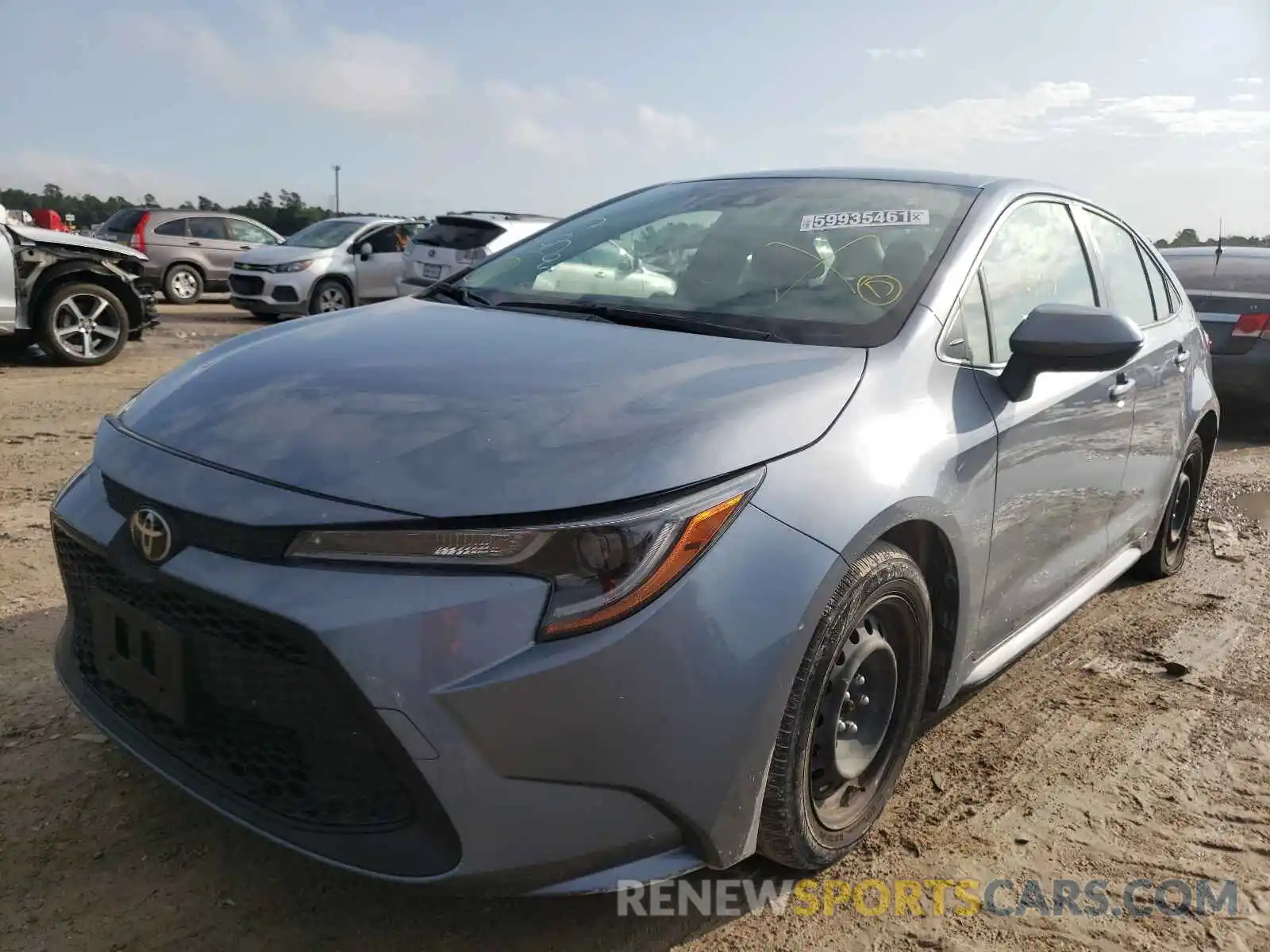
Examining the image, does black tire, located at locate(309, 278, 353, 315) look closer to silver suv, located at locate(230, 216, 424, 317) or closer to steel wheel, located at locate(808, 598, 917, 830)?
silver suv, located at locate(230, 216, 424, 317)

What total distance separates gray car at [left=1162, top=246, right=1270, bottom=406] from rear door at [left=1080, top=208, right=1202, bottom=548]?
3.87m

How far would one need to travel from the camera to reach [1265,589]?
4492 mm

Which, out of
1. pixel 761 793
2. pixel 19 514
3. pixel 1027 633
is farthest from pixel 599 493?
pixel 19 514

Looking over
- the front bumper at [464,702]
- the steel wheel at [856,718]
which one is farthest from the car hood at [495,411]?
the steel wheel at [856,718]

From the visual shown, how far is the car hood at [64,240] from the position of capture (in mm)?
8055

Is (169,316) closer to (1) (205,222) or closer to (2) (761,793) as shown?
(1) (205,222)

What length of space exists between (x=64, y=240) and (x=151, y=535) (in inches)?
298

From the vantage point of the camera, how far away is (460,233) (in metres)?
11.4

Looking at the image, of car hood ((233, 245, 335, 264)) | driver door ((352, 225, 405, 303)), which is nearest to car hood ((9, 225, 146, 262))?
car hood ((233, 245, 335, 264))

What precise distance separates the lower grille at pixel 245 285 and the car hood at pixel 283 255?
22cm

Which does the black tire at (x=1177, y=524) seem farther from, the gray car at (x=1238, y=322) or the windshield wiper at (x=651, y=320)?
the gray car at (x=1238, y=322)

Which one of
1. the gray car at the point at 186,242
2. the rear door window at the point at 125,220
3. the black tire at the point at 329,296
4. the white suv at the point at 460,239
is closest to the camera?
the white suv at the point at 460,239

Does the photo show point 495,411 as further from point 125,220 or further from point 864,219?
point 125,220

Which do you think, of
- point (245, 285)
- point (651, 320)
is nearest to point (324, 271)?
point (245, 285)
